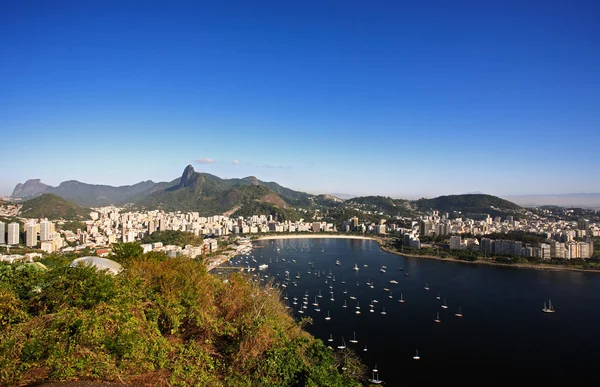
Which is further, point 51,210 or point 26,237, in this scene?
point 51,210

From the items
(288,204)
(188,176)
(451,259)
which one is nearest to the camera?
(451,259)

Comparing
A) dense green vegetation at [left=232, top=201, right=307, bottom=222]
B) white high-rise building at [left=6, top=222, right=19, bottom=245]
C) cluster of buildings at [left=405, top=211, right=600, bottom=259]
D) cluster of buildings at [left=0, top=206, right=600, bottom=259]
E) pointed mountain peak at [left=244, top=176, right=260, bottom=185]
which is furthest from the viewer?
pointed mountain peak at [left=244, top=176, right=260, bottom=185]

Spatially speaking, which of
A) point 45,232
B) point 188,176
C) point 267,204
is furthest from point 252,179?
point 45,232

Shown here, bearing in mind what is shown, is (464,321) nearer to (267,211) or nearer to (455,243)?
(455,243)

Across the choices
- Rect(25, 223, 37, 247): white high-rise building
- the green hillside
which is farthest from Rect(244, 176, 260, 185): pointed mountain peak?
Rect(25, 223, 37, 247): white high-rise building

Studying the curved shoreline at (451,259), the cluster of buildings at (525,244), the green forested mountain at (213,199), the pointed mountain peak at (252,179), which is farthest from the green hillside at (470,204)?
the pointed mountain peak at (252,179)

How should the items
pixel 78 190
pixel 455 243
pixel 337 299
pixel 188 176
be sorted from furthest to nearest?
1. pixel 78 190
2. pixel 188 176
3. pixel 455 243
4. pixel 337 299

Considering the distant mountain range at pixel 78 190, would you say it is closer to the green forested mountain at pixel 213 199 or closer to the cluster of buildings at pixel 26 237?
the green forested mountain at pixel 213 199

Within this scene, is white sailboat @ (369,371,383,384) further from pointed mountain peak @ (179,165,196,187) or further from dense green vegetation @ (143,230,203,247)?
pointed mountain peak @ (179,165,196,187)
